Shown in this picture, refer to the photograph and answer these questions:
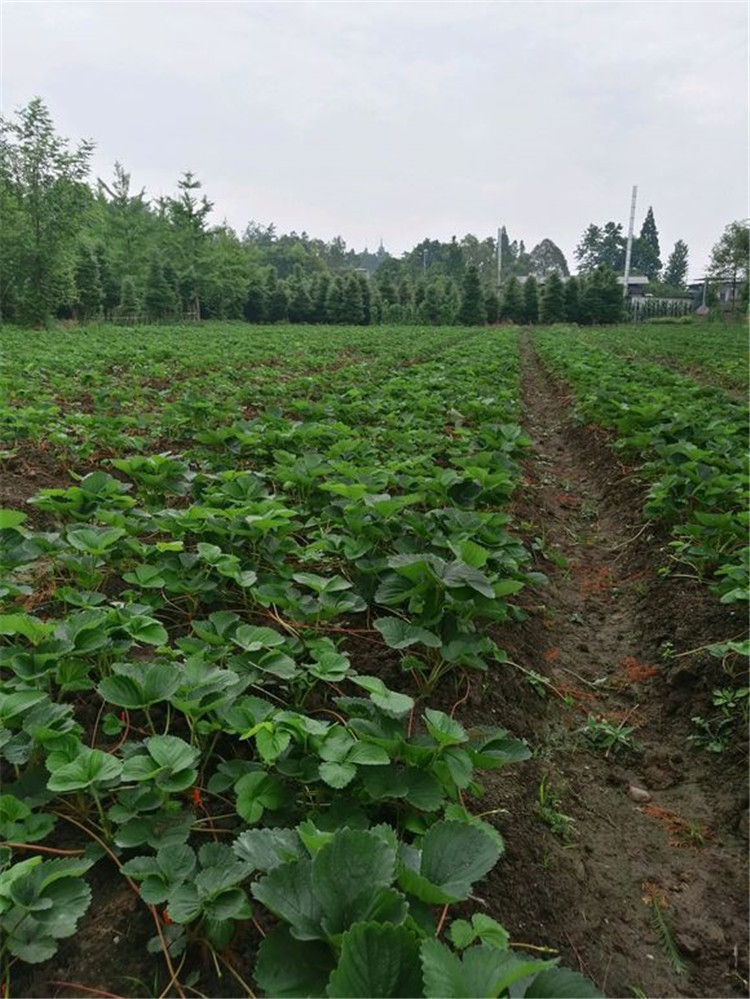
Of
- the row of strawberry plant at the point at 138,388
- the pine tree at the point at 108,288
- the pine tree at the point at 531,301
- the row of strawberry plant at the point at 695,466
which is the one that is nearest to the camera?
the row of strawberry plant at the point at 695,466

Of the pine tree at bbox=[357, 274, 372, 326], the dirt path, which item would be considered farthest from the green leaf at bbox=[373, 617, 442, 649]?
the pine tree at bbox=[357, 274, 372, 326]

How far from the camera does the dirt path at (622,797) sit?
1.70 metres

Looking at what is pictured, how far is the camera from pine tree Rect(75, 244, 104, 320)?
125ft

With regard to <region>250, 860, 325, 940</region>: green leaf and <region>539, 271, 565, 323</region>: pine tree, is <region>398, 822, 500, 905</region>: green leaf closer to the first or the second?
<region>250, 860, 325, 940</region>: green leaf

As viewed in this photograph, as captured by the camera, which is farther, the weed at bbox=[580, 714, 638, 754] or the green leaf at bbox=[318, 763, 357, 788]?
the weed at bbox=[580, 714, 638, 754]

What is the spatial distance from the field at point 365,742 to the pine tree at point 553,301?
5519cm

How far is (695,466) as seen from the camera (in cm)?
426

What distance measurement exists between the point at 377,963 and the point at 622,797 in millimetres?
1677

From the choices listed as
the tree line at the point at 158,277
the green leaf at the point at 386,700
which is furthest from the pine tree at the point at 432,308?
the green leaf at the point at 386,700

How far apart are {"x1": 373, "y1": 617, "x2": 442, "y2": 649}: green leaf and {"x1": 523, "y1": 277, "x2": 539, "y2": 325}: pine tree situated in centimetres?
5887

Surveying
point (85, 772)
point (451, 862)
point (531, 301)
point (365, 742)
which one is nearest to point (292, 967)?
point (451, 862)

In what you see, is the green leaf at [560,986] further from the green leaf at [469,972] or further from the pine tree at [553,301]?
the pine tree at [553,301]

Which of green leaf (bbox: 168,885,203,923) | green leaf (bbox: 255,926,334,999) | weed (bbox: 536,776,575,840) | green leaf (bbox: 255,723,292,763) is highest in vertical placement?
green leaf (bbox: 255,723,292,763)

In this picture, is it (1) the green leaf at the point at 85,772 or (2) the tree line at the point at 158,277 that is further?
(2) the tree line at the point at 158,277
